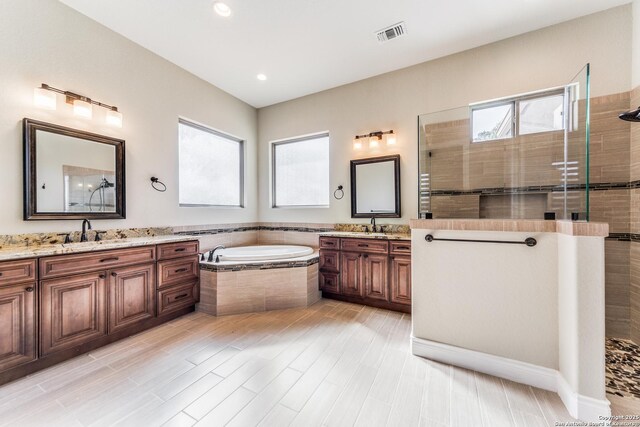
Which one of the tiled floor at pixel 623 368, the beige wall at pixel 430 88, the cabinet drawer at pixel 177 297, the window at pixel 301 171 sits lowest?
the tiled floor at pixel 623 368

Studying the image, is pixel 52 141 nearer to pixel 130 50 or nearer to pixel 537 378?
pixel 130 50

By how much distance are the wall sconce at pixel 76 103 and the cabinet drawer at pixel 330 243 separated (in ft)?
8.61

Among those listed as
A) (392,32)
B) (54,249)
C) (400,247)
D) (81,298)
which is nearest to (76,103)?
(54,249)

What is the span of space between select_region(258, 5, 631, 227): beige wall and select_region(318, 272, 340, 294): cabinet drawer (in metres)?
0.91

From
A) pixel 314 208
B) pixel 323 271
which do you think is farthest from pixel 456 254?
pixel 314 208

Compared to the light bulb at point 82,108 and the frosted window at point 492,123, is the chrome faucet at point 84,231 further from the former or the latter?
the frosted window at point 492,123

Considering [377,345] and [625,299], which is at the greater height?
[625,299]

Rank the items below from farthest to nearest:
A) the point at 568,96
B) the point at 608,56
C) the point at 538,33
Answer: the point at 538,33 → the point at 608,56 → the point at 568,96

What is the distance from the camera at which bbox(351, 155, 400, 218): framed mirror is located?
11.2 feet

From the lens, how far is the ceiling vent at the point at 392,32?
8.44ft

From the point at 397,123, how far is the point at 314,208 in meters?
1.74

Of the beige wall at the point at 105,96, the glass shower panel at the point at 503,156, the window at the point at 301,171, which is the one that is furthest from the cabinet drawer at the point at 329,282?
the beige wall at the point at 105,96

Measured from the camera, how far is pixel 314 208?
404 cm

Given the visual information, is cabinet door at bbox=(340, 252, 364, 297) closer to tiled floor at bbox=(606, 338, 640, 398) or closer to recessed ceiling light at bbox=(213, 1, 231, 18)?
tiled floor at bbox=(606, 338, 640, 398)
